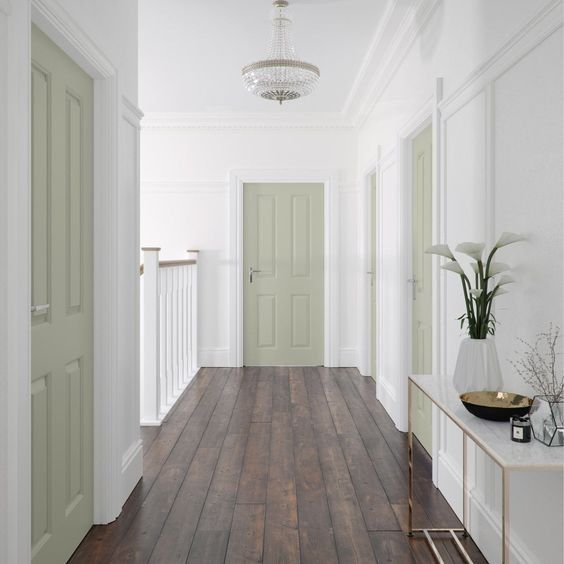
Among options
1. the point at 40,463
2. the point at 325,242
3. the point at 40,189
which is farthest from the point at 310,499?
the point at 325,242

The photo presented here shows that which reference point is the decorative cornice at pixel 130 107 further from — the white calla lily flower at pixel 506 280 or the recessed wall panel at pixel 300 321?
the recessed wall panel at pixel 300 321

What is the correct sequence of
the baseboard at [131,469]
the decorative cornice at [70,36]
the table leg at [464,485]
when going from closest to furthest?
the decorative cornice at [70,36]
the table leg at [464,485]
the baseboard at [131,469]

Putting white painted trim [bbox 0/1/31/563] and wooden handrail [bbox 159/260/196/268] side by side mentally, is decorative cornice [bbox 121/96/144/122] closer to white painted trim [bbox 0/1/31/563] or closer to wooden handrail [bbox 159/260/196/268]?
white painted trim [bbox 0/1/31/563]

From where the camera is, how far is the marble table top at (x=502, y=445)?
50.4 inches

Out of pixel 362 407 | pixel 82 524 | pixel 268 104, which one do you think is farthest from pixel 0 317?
pixel 268 104

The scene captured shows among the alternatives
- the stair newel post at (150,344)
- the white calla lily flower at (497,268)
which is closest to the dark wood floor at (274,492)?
the stair newel post at (150,344)

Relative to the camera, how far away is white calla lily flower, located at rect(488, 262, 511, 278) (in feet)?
5.58

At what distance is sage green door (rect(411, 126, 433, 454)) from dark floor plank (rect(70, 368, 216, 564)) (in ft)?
5.14

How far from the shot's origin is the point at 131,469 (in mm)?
2607

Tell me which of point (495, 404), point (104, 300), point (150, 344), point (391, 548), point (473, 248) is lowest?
point (391, 548)

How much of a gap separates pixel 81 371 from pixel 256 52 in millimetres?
2845

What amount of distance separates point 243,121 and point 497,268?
170 inches

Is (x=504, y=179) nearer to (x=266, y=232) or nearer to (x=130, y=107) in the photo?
(x=130, y=107)

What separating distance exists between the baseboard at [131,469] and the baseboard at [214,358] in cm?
282
